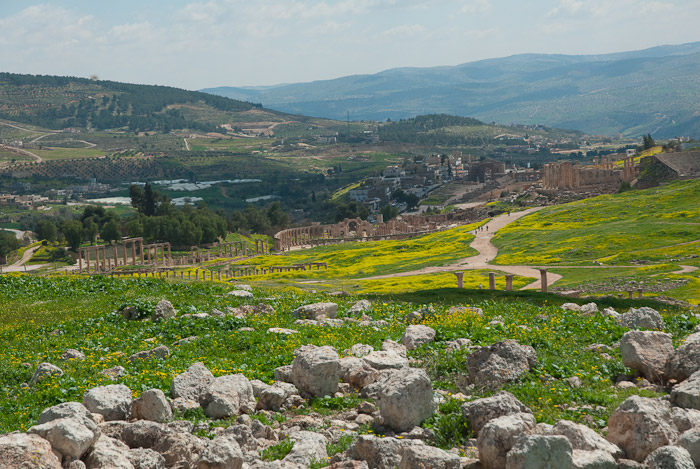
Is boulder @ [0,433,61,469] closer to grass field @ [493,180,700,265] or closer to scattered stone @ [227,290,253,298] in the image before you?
scattered stone @ [227,290,253,298]

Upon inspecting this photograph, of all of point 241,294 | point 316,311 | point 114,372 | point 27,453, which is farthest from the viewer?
point 241,294

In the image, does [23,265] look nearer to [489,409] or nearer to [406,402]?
[406,402]

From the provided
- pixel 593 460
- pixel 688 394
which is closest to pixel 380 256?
pixel 688 394

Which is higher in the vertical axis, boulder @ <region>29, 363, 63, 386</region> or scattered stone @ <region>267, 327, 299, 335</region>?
boulder @ <region>29, 363, 63, 386</region>

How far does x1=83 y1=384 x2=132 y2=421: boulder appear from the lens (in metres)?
14.4

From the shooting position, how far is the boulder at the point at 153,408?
1459cm

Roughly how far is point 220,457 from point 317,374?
4404mm

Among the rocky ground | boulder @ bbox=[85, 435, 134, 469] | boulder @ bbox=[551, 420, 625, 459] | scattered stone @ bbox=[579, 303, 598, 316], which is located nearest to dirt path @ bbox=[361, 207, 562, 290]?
scattered stone @ bbox=[579, 303, 598, 316]

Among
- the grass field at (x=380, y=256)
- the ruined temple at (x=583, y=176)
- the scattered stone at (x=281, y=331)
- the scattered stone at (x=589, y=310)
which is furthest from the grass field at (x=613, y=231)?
the scattered stone at (x=281, y=331)

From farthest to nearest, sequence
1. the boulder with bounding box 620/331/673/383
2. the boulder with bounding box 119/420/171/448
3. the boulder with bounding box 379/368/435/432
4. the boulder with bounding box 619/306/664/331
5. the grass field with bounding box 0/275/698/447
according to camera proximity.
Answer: the boulder with bounding box 619/306/664/331 < the boulder with bounding box 620/331/673/383 < the grass field with bounding box 0/275/698/447 < the boulder with bounding box 379/368/435/432 < the boulder with bounding box 119/420/171/448

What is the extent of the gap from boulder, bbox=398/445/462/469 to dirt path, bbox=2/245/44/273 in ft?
287

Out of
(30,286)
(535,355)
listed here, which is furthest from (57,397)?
(30,286)

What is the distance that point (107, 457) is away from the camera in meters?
12.5

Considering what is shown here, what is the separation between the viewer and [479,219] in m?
130
